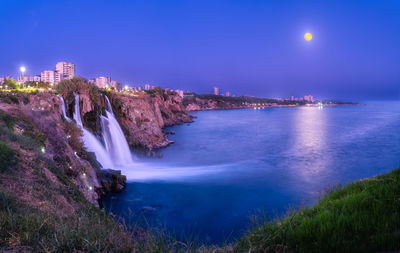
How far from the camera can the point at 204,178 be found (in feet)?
62.8

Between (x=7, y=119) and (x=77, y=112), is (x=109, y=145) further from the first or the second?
(x=7, y=119)

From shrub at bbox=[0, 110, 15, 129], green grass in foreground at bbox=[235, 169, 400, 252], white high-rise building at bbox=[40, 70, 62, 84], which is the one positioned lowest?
green grass in foreground at bbox=[235, 169, 400, 252]

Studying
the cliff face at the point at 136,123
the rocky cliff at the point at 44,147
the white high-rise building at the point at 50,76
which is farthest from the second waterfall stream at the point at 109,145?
the white high-rise building at the point at 50,76

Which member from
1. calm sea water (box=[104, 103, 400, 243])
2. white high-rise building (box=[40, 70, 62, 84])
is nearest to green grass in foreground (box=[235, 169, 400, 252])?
calm sea water (box=[104, 103, 400, 243])

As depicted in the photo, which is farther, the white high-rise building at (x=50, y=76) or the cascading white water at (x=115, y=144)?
the white high-rise building at (x=50, y=76)

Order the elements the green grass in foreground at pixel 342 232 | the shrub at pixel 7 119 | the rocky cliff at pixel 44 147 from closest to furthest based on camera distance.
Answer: the green grass in foreground at pixel 342 232, the rocky cliff at pixel 44 147, the shrub at pixel 7 119

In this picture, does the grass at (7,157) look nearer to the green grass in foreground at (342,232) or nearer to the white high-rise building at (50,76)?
the green grass in foreground at (342,232)

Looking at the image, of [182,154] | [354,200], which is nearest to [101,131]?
[182,154]

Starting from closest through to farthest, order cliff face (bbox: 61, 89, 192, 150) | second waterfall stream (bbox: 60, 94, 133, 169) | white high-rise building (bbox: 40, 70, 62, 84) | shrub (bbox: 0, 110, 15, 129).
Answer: shrub (bbox: 0, 110, 15, 129) < second waterfall stream (bbox: 60, 94, 133, 169) < cliff face (bbox: 61, 89, 192, 150) < white high-rise building (bbox: 40, 70, 62, 84)

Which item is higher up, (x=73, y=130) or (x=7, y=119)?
(x=7, y=119)

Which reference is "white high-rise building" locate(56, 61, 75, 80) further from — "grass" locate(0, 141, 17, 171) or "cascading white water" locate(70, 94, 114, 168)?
"grass" locate(0, 141, 17, 171)

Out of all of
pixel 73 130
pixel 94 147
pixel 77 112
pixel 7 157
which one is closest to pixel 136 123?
pixel 77 112

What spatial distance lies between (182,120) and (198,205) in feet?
180

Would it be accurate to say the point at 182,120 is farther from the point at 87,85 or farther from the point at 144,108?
the point at 87,85
